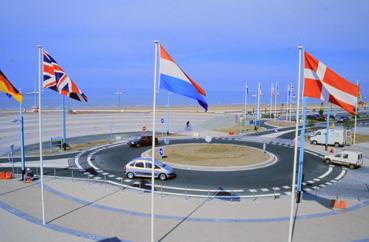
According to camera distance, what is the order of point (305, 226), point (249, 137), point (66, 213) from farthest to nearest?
Result: point (249, 137) → point (66, 213) → point (305, 226)

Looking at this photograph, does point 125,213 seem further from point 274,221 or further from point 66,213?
point 274,221

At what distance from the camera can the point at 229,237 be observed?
12109mm

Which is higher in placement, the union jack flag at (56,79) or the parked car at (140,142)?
the union jack flag at (56,79)

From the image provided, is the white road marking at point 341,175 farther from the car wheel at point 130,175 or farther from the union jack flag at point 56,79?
the union jack flag at point 56,79

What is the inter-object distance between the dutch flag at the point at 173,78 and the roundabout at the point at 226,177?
26.2 feet

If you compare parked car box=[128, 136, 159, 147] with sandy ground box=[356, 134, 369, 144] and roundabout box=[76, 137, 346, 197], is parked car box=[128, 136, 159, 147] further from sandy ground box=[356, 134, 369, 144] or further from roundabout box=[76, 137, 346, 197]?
sandy ground box=[356, 134, 369, 144]

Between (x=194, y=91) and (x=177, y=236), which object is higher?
(x=194, y=91)

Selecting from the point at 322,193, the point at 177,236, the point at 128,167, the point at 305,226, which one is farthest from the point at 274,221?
the point at 128,167

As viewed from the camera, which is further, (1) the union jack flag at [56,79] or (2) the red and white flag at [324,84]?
(1) the union jack flag at [56,79]

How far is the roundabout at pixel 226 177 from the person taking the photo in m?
18.7

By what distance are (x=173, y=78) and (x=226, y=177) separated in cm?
1238

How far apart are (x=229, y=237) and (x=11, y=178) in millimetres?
15775

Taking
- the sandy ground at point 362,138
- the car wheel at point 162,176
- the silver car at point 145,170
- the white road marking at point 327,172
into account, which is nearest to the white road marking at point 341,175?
the white road marking at point 327,172

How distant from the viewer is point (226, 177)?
2147 cm
